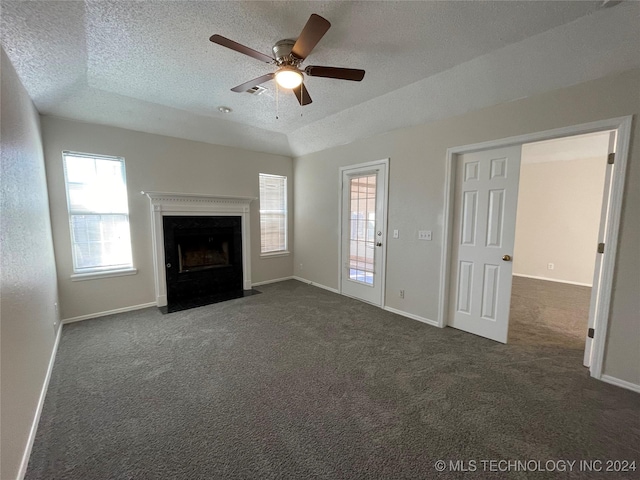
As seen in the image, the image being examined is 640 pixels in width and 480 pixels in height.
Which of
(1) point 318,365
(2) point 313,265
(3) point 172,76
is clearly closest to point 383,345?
(1) point 318,365

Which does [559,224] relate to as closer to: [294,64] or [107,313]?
[294,64]

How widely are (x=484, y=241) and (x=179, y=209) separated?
4273 millimetres

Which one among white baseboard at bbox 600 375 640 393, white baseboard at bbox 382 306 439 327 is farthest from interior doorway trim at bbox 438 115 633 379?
white baseboard at bbox 382 306 439 327

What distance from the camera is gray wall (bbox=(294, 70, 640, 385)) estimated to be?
2.11 m

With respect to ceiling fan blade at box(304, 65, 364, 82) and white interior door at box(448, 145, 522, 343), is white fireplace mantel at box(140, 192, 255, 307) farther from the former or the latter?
white interior door at box(448, 145, 522, 343)

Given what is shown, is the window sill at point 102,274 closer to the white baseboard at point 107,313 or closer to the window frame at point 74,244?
the window frame at point 74,244

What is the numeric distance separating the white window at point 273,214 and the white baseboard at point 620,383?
15.5 ft

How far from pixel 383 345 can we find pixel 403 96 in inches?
114

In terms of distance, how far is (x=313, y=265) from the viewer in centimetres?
518

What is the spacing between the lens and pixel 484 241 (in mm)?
2971

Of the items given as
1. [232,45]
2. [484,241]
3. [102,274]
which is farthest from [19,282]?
[484,241]

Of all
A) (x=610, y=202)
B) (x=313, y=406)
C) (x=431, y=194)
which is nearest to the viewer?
(x=313, y=406)

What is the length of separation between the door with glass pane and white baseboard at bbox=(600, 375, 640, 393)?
231 cm

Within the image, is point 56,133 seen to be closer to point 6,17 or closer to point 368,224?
point 6,17
